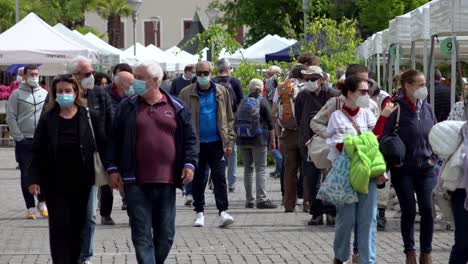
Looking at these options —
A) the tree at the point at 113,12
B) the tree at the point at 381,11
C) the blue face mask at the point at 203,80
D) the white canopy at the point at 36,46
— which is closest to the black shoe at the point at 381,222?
the blue face mask at the point at 203,80

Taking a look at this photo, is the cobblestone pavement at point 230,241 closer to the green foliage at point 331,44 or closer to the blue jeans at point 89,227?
the blue jeans at point 89,227

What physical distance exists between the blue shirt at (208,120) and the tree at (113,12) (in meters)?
46.8

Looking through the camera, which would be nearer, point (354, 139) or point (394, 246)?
point (354, 139)

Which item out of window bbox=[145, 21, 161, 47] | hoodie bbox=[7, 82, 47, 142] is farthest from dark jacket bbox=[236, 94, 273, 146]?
window bbox=[145, 21, 161, 47]

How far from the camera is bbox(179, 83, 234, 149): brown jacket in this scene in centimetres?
1427

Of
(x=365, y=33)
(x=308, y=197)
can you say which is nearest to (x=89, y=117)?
(x=308, y=197)

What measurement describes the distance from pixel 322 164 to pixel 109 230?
3.33 meters

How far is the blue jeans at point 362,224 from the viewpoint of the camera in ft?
32.8

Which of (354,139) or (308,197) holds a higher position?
(354,139)

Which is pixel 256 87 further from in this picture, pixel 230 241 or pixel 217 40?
pixel 217 40

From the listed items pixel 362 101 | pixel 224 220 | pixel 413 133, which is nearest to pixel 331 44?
pixel 224 220

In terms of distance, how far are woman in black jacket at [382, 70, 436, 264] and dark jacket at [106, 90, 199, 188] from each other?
1.99 m

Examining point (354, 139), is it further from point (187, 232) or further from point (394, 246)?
point (187, 232)

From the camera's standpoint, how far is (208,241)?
1290cm
